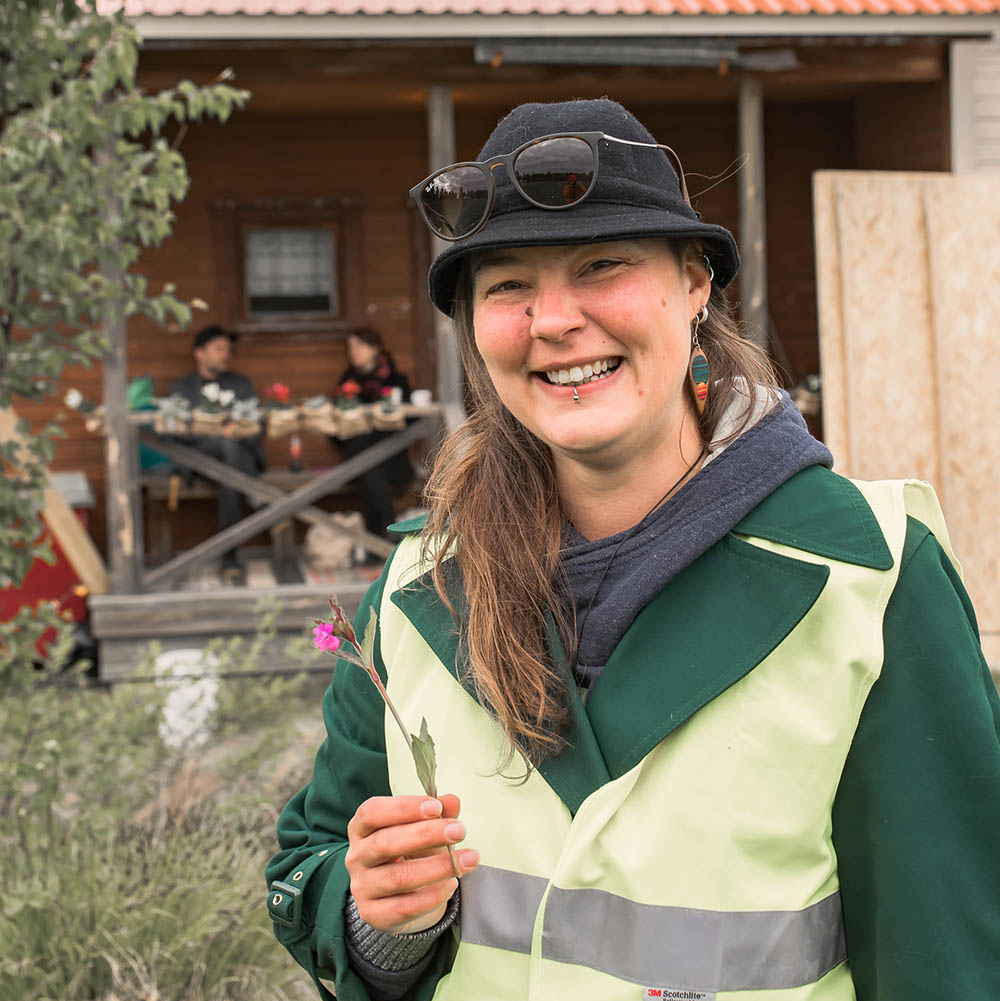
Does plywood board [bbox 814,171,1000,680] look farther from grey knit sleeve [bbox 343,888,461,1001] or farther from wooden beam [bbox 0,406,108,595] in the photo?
grey knit sleeve [bbox 343,888,461,1001]

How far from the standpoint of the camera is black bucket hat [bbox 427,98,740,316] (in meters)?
1.45

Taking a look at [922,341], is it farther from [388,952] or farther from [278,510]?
[388,952]

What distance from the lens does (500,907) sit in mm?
1488

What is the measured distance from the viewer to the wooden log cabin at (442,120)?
23.4 ft

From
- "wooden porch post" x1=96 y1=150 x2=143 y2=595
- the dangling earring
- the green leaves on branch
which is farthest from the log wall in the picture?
the dangling earring

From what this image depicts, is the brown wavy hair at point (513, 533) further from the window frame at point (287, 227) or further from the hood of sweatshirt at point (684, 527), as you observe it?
the window frame at point (287, 227)

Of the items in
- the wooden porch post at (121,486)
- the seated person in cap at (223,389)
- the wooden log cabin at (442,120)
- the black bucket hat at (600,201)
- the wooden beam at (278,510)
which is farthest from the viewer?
the seated person in cap at (223,389)

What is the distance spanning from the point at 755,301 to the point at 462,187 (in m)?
6.50

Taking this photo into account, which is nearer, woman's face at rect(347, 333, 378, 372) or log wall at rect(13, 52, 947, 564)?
woman's face at rect(347, 333, 378, 372)

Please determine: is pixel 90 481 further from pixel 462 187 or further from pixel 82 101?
pixel 462 187

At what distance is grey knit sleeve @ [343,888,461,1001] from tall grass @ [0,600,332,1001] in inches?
76.5

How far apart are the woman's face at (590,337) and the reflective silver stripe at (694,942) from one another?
0.52 m

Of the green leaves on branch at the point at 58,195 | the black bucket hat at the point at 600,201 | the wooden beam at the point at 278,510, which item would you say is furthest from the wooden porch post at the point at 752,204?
the black bucket hat at the point at 600,201

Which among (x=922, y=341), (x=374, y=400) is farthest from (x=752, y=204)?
(x=374, y=400)
